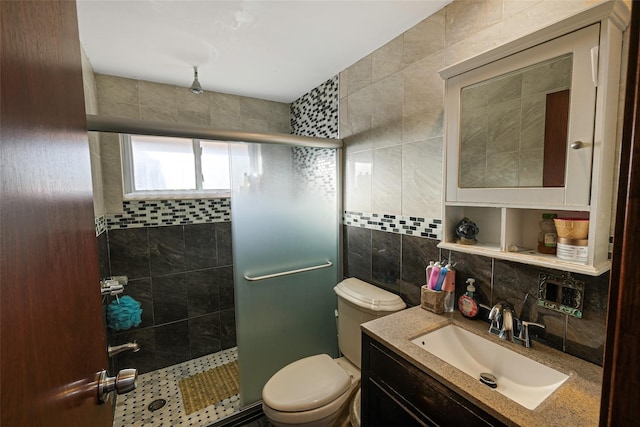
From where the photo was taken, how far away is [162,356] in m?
2.39

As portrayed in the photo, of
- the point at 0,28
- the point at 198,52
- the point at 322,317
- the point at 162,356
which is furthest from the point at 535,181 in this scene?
the point at 162,356

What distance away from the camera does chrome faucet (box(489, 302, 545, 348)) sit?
3.63ft

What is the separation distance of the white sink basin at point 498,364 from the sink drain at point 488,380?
0.02m

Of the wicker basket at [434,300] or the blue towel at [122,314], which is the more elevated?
the wicker basket at [434,300]

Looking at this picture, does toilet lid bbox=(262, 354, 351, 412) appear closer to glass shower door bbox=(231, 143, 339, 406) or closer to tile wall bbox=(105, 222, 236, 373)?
glass shower door bbox=(231, 143, 339, 406)

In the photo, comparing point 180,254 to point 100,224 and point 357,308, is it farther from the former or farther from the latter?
point 357,308

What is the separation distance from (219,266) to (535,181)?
2.38m

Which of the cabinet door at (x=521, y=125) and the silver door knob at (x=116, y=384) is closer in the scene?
the silver door knob at (x=116, y=384)

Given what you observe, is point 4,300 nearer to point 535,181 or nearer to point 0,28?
point 0,28

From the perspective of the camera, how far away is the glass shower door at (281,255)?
183 cm

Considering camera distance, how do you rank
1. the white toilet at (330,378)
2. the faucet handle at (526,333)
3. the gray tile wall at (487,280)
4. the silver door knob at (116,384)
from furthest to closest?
1. the white toilet at (330,378)
2. the faucet handle at (526,333)
3. the gray tile wall at (487,280)
4. the silver door knob at (116,384)

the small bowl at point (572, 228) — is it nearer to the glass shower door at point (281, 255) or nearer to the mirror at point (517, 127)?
the mirror at point (517, 127)

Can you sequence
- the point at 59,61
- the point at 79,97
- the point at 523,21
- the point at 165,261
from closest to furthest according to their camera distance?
the point at 59,61, the point at 79,97, the point at 523,21, the point at 165,261

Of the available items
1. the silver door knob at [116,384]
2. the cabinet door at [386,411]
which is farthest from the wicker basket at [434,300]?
the silver door knob at [116,384]
